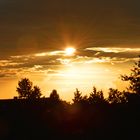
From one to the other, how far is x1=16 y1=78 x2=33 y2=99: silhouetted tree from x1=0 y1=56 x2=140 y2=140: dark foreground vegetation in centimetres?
6323

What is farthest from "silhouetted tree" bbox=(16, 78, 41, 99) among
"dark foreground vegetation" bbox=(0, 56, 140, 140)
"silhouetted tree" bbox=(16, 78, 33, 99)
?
"dark foreground vegetation" bbox=(0, 56, 140, 140)

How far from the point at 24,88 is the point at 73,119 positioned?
77139 mm

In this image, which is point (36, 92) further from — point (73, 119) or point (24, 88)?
point (73, 119)

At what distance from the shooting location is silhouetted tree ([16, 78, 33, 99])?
5335 inches

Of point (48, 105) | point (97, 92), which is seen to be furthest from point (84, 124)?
point (97, 92)

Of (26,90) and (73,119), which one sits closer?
(73,119)

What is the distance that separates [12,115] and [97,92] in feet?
181

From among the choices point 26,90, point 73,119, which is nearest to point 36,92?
point 26,90

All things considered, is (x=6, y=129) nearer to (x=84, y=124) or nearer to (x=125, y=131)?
(x=84, y=124)

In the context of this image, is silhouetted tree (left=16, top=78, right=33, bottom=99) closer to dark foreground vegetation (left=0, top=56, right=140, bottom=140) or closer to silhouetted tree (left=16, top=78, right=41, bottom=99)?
silhouetted tree (left=16, top=78, right=41, bottom=99)

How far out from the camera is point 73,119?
60.8 meters

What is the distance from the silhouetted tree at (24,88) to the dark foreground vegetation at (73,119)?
63233 mm

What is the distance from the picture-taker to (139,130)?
44.0 metres

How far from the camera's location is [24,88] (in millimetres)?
137000
